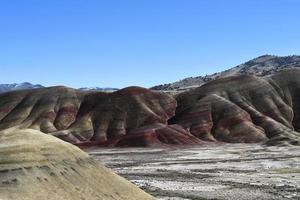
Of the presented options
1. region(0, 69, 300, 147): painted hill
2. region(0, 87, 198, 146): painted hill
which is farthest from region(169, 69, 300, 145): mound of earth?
region(0, 87, 198, 146): painted hill

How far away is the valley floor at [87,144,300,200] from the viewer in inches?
2191

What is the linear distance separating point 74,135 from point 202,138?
3686cm

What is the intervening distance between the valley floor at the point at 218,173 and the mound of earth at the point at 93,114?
36.6m

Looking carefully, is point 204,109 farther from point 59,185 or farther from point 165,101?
point 59,185

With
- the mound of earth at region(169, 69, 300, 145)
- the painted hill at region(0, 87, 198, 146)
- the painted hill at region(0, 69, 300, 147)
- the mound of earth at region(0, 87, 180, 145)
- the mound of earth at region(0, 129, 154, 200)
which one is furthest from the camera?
the mound of earth at region(0, 87, 180, 145)

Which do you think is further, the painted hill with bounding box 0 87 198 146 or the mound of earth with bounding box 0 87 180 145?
the mound of earth with bounding box 0 87 180 145

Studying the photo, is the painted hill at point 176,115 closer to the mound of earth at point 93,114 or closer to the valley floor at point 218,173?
the mound of earth at point 93,114

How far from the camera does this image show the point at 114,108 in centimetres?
18125

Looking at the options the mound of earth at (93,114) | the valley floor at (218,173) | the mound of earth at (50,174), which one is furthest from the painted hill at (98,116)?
the mound of earth at (50,174)

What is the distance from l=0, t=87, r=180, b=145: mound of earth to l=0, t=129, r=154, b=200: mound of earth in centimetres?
12347

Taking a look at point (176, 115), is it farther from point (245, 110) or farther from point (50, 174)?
point (50, 174)

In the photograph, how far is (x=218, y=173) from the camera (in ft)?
258

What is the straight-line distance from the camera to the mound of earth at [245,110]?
510ft

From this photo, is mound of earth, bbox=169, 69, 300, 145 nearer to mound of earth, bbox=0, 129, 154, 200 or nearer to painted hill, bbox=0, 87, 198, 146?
painted hill, bbox=0, 87, 198, 146
